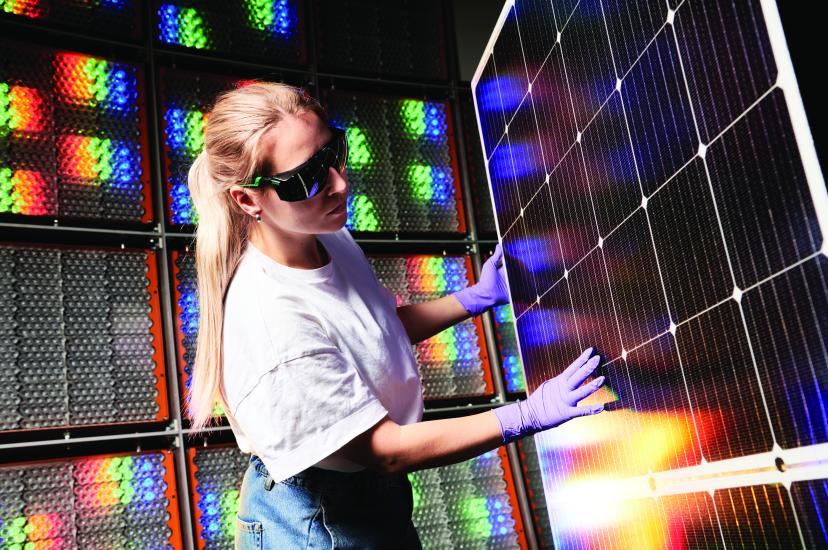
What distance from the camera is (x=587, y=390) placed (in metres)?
1.83

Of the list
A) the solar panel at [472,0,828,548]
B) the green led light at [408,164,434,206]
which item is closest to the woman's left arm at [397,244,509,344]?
the solar panel at [472,0,828,548]

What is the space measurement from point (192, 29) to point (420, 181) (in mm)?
1270

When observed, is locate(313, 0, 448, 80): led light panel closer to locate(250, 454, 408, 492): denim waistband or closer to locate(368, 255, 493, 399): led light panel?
locate(368, 255, 493, 399): led light panel

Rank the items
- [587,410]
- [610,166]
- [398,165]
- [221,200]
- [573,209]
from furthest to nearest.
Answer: [398,165], [221,200], [573,209], [587,410], [610,166]

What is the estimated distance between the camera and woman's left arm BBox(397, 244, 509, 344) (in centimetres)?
259

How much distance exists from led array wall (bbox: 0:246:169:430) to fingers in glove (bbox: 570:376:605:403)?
195 cm

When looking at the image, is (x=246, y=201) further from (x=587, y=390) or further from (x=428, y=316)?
(x=587, y=390)

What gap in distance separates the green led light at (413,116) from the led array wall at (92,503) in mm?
1923

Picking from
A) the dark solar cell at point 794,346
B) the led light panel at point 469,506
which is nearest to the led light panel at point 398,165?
the led light panel at point 469,506

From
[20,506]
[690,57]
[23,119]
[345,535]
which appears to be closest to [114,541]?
[20,506]

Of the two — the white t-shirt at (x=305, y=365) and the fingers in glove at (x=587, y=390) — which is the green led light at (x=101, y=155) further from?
the fingers in glove at (x=587, y=390)

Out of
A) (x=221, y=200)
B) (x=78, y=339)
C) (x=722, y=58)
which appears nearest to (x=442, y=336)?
(x=78, y=339)

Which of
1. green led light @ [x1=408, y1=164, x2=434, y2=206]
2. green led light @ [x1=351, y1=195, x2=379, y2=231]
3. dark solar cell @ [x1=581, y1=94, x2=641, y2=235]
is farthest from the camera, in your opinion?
green led light @ [x1=408, y1=164, x2=434, y2=206]

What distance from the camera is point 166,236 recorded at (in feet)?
11.1
